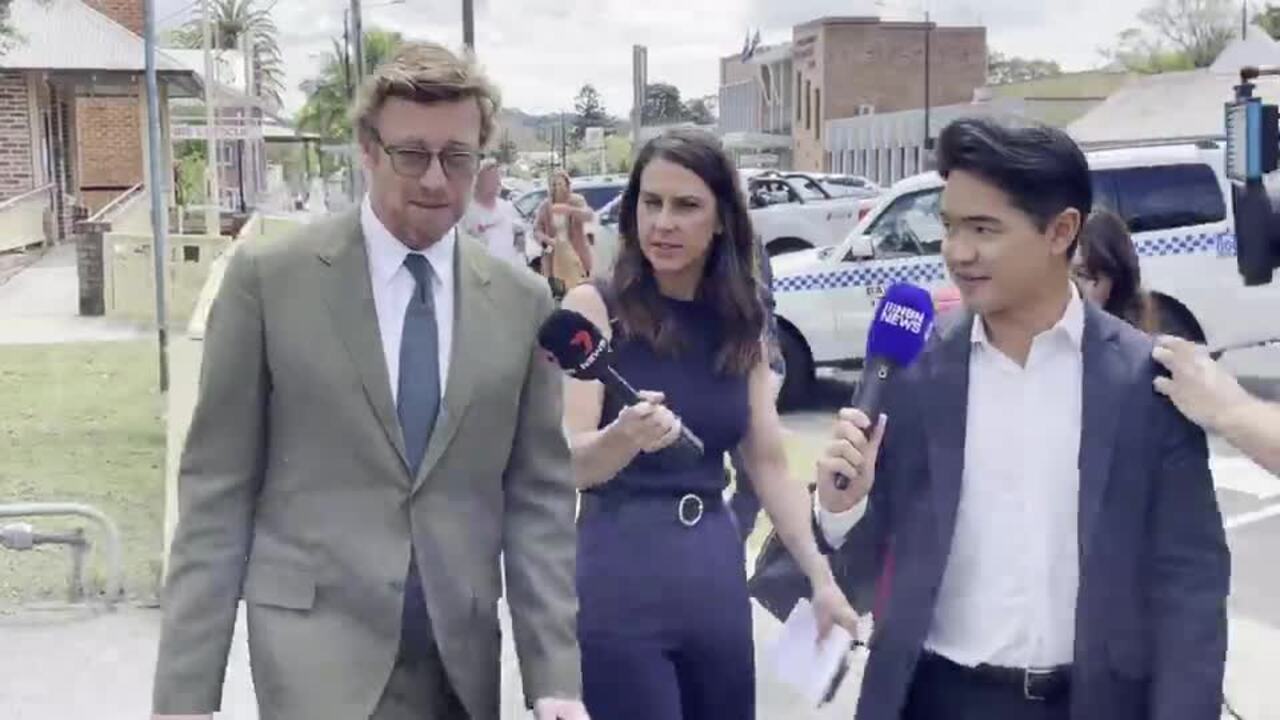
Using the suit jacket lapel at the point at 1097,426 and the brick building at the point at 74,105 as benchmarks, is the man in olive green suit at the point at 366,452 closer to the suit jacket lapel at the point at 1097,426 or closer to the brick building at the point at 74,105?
the suit jacket lapel at the point at 1097,426

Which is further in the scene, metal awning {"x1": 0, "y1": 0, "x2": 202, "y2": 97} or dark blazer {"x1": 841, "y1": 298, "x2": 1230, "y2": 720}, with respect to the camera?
metal awning {"x1": 0, "y1": 0, "x2": 202, "y2": 97}

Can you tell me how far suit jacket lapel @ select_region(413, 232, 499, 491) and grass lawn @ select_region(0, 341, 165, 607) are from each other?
4890mm

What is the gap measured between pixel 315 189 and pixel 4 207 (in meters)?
34.6

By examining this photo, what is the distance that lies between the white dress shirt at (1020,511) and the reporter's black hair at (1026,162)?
0.18 m

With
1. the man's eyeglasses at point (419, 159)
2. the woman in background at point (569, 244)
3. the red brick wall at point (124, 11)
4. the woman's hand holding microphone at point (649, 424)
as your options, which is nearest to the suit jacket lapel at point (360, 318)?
the man's eyeglasses at point (419, 159)

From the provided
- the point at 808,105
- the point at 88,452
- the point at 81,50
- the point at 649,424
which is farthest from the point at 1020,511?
the point at 808,105

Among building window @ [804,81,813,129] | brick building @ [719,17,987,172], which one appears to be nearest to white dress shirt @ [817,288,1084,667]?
brick building @ [719,17,987,172]

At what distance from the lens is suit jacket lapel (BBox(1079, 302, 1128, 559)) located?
8.63 ft

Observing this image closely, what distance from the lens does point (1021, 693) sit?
2.71 metres

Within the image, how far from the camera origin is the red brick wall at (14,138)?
28.1 metres

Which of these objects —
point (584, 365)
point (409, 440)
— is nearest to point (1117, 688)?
point (584, 365)

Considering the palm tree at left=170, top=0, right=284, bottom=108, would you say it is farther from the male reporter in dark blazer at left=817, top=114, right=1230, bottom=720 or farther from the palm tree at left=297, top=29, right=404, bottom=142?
the male reporter in dark blazer at left=817, top=114, right=1230, bottom=720

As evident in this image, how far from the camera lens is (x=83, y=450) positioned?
11.6 metres

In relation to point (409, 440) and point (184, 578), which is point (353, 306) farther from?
point (184, 578)
